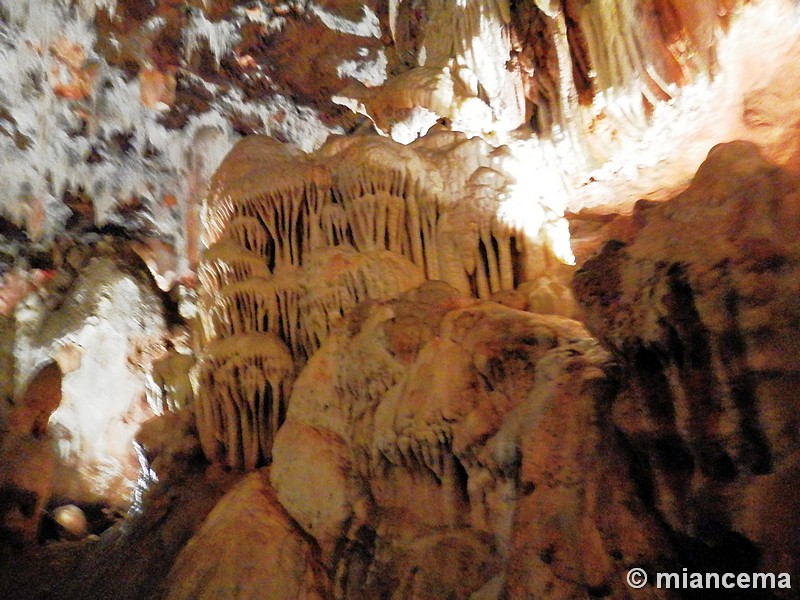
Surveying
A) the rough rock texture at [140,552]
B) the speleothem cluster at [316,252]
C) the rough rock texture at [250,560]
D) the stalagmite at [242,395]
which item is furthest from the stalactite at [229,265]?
the rough rock texture at [250,560]

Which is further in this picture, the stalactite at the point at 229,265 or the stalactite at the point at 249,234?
the stalactite at the point at 249,234

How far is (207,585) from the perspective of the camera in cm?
327

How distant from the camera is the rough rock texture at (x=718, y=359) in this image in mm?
1475

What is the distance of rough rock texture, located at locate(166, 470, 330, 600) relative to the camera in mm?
3197

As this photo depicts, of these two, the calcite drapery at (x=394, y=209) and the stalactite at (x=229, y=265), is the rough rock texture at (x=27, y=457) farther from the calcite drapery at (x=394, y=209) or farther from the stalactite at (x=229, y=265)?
the calcite drapery at (x=394, y=209)

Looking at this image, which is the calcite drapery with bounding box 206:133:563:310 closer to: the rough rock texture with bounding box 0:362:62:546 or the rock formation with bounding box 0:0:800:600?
the rock formation with bounding box 0:0:800:600

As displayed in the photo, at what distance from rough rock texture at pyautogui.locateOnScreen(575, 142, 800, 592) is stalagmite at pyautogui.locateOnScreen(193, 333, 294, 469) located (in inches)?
112

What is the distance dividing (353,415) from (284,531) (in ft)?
2.72

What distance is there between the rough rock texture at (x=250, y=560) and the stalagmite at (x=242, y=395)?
790 millimetres

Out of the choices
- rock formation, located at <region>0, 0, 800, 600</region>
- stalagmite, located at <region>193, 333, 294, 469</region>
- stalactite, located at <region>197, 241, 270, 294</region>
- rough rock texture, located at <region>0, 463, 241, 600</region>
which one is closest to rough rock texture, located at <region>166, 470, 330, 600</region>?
rock formation, located at <region>0, 0, 800, 600</region>

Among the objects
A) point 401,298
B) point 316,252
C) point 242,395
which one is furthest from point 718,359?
point 242,395

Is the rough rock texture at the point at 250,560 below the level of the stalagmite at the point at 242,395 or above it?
below

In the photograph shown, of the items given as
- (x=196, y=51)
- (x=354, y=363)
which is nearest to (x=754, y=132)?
(x=354, y=363)

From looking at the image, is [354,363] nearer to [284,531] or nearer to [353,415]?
[353,415]
